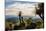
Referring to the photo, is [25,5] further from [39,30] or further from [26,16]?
[39,30]

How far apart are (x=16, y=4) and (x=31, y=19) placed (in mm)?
325

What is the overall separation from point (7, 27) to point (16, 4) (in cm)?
37

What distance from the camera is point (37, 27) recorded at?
4.60 feet

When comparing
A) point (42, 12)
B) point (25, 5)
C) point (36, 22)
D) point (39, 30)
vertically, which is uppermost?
point (25, 5)

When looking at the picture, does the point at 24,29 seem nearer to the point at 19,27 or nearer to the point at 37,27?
the point at 19,27

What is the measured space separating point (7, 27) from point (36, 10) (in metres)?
0.51

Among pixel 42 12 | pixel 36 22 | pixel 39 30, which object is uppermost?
pixel 42 12

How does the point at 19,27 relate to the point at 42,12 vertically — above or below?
below

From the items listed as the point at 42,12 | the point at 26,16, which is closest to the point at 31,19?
the point at 26,16
